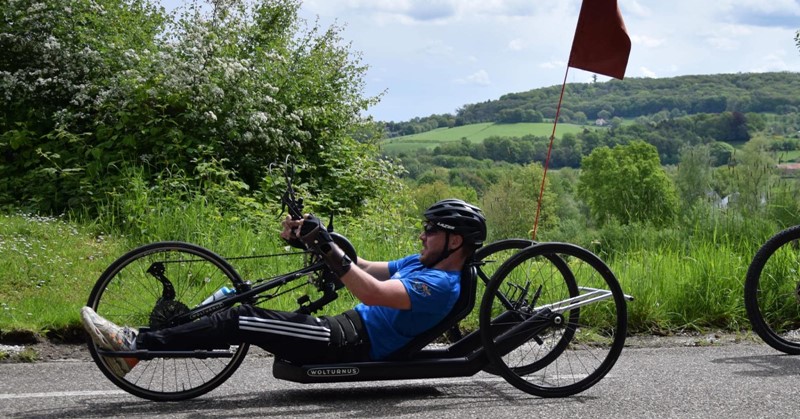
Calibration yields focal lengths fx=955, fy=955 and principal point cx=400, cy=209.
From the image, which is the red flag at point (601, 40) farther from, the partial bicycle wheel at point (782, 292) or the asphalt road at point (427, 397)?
the asphalt road at point (427, 397)

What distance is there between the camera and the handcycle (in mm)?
5023

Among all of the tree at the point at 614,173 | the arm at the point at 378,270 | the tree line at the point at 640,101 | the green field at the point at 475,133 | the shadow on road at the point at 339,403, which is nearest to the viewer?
the shadow on road at the point at 339,403

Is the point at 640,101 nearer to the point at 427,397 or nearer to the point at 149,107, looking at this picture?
the point at 149,107

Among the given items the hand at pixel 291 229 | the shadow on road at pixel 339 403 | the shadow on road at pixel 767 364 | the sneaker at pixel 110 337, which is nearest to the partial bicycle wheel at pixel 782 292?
the shadow on road at pixel 767 364

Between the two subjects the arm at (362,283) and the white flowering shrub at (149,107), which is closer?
the arm at (362,283)

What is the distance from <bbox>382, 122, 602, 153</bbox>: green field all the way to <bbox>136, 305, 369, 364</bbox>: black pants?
109m

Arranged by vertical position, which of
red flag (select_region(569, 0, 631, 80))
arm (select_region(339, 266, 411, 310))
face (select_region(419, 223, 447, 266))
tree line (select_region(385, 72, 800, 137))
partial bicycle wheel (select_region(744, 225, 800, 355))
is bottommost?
partial bicycle wheel (select_region(744, 225, 800, 355))

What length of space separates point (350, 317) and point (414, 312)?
0.39m

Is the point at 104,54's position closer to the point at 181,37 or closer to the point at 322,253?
the point at 181,37

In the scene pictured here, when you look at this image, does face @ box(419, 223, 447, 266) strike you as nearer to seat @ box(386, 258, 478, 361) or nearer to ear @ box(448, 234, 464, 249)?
ear @ box(448, 234, 464, 249)

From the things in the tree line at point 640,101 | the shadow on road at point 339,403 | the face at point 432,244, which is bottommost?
the shadow on road at point 339,403

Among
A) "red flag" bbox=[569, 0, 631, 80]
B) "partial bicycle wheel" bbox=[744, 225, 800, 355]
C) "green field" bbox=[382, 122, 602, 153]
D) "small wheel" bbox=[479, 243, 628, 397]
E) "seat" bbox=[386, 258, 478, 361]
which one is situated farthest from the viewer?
"green field" bbox=[382, 122, 602, 153]

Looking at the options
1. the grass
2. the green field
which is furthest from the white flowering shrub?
the green field

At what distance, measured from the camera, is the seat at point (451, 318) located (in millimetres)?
5125
